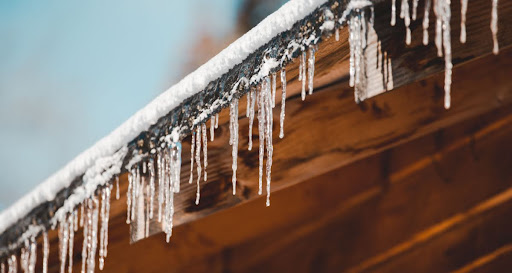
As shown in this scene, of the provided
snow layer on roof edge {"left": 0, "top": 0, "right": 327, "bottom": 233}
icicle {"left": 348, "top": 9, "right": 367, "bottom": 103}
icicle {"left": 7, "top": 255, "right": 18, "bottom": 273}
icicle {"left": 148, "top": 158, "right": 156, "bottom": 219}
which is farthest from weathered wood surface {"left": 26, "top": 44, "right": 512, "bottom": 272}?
icicle {"left": 348, "top": 9, "right": 367, "bottom": 103}

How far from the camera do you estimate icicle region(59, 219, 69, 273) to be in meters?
2.02

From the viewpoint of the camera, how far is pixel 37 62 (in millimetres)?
27969

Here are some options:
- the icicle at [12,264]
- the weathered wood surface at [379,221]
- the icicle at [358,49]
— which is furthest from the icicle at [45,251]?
the icicle at [358,49]

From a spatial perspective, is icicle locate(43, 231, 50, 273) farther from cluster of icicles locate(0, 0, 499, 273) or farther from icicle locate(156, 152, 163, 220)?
icicle locate(156, 152, 163, 220)

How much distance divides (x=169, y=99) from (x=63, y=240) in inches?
33.8

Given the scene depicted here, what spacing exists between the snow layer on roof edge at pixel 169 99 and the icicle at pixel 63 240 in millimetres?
115

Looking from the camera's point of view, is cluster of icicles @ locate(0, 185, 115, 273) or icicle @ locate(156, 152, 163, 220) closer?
icicle @ locate(156, 152, 163, 220)

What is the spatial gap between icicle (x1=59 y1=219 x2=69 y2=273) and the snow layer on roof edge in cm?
11

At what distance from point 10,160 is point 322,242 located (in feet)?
84.4

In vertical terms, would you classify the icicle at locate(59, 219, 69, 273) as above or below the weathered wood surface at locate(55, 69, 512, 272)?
below

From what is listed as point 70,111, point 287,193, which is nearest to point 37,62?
point 70,111

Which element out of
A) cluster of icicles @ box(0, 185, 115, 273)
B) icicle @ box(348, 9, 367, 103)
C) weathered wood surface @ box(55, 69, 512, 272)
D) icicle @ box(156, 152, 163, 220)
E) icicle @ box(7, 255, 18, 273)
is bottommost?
icicle @ box(348, 9, 367, 103)

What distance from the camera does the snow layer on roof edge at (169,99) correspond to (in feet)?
4.60

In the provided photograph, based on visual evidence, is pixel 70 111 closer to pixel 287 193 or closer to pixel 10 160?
pixel 10 160
